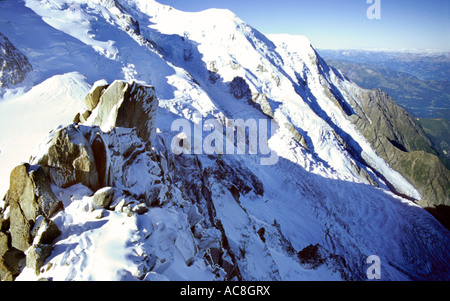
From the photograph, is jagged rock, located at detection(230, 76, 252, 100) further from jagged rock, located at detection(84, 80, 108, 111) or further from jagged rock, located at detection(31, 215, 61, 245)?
jagged rock, located at detection(31, 215, 61, 245)

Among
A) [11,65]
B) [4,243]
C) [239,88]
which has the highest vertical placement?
[11,65]

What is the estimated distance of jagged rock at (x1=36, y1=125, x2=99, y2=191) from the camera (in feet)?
30.9

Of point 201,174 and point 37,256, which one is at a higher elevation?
point 37,256

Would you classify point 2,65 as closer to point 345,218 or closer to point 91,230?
point 91,230

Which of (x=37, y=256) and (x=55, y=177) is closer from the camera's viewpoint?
(x=37, y=256)

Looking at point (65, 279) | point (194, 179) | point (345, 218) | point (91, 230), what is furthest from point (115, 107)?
point (345, 218)

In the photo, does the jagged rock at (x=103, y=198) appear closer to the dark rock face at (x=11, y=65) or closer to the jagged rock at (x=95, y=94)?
the jagged rock at (x=95, y=94)

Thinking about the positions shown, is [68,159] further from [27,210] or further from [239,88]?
[239,88]

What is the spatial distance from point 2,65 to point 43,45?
34.1 feet

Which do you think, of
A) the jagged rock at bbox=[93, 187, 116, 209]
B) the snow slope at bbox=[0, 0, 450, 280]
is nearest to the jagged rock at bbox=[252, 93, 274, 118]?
the snow slope at bbox=[0, 0, 450, 280]

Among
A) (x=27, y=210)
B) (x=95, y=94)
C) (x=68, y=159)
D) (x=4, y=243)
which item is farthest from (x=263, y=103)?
(x=4, y=243)
